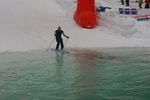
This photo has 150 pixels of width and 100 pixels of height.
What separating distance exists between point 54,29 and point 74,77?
12277mm

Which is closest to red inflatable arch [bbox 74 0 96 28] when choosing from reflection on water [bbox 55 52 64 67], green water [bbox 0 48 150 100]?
reflection on water [bbox 55 52 64 67]

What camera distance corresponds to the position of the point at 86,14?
23.6 meters

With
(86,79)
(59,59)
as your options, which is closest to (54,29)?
(59,59)

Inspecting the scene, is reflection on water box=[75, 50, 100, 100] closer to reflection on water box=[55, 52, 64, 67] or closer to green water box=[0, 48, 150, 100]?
green water box=[0, 48, 150, 100]

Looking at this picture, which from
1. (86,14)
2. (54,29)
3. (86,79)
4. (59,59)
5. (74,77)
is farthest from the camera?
(86,14)

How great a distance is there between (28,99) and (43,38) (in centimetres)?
1335

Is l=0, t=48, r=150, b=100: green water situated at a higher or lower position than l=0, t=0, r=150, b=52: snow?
lower

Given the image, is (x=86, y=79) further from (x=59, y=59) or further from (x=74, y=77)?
(x=59, y=59)

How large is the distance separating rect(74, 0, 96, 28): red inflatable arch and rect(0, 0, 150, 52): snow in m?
0.46

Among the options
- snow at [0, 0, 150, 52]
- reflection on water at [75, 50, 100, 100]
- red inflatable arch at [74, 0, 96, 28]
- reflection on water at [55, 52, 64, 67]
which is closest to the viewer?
reflection on water at [75, 50, 100, 100]

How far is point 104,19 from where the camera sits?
24.6m

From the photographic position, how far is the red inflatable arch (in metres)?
23.6

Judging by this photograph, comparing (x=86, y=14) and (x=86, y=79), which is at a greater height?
(x=86, y=14)

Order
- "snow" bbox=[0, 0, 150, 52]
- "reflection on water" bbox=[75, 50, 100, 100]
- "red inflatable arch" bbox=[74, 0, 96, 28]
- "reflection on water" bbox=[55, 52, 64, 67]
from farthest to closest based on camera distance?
"red inflatable arch" bbox=[74, 0, 96, 28]
"snow" bbox=[0, 0, 150, 52]
"reflection on water" bbox=[55, 52, 64, 67]
"reflection on water" bbox=[75, 50, 100, 100]
